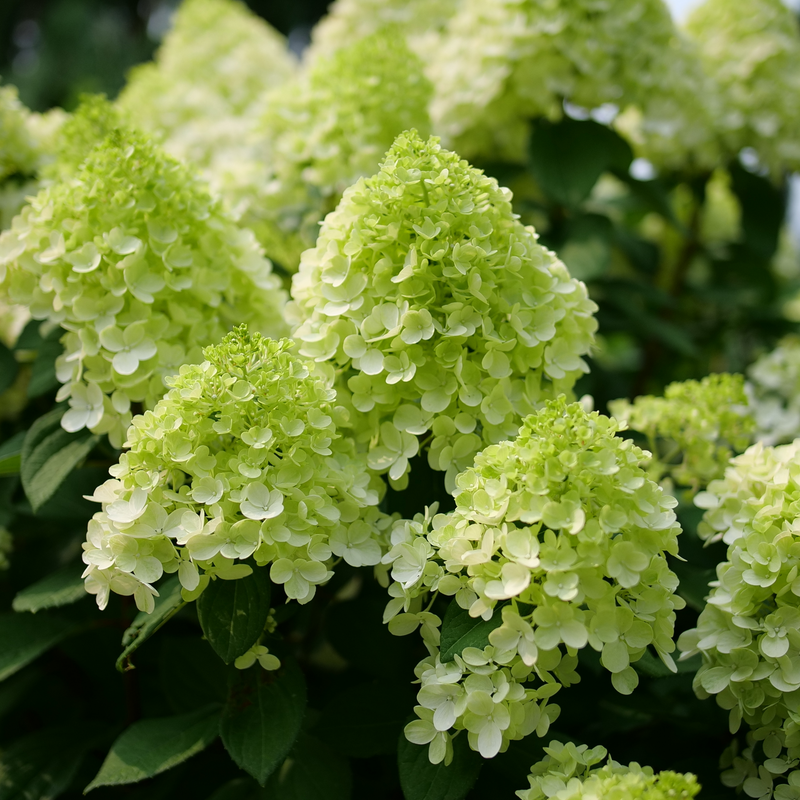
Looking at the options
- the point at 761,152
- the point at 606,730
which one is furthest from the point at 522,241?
the point at 761,152

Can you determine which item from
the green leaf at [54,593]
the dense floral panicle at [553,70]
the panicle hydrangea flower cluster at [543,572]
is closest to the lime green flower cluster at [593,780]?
the panicle hydrangea flower cluster at [543,572]

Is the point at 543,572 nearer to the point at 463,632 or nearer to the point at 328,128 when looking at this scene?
the point at 463,632

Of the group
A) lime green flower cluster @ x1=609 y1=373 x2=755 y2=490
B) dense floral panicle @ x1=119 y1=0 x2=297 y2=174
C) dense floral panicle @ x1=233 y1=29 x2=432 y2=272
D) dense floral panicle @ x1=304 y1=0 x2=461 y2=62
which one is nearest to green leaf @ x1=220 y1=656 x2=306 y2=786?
lime green flower cluster @ x1=609 y1=373 x2=755 y2=490

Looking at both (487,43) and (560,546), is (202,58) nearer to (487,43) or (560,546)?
(487,43)

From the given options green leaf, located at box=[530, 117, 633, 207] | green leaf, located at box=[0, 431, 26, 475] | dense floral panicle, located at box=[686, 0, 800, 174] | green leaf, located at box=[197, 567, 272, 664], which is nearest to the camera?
green leaf, located at box=[197, 567, 272, 664]

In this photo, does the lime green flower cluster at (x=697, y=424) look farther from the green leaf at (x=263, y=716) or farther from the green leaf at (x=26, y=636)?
the green leaf at (x=26, y=636)

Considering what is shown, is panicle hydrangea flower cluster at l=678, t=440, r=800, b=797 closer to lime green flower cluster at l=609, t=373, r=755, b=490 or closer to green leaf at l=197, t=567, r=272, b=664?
lime green flower cluster at l=609, t=373, r=755, b=490
